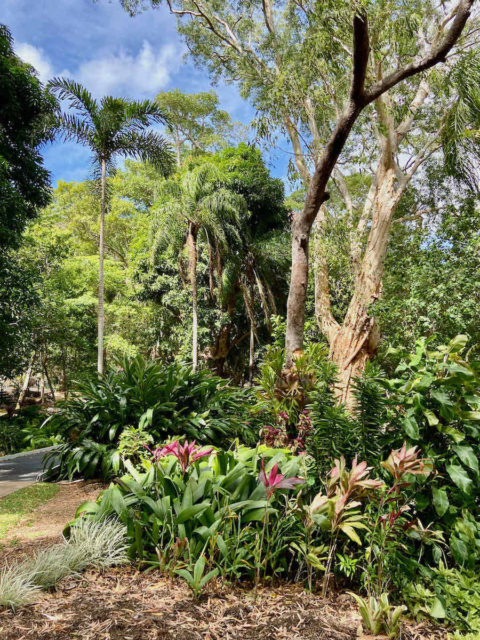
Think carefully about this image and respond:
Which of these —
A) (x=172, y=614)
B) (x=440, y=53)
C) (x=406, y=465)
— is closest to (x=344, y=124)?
(x=440, y=53)

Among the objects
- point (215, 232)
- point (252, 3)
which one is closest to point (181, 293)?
point (215, 232)

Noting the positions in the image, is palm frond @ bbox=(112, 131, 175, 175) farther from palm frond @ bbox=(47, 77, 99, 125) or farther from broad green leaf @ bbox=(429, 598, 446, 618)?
broad green leaf @ bbox=(429, 598, 446, 618)

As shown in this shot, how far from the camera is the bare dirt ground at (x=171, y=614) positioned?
1.60 m

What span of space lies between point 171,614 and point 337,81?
11.0 meters

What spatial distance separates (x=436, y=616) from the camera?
180 cm

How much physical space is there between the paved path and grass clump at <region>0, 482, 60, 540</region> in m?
0.24

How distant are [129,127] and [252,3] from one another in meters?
5.49

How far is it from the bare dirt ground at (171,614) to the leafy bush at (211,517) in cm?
11

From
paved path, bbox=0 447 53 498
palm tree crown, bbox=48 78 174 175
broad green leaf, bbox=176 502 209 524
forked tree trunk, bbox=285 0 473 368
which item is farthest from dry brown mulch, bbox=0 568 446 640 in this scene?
palm tree crown, bbox=48 78 174 175

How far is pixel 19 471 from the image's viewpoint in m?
5.79

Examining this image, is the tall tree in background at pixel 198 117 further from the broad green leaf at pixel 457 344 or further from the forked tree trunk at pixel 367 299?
the broad green leaf at pixel 457 344

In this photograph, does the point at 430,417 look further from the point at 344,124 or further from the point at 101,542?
the point at 344,124

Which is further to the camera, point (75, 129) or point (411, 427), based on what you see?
point (75, 129)

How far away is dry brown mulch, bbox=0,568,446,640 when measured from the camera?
1.60m
